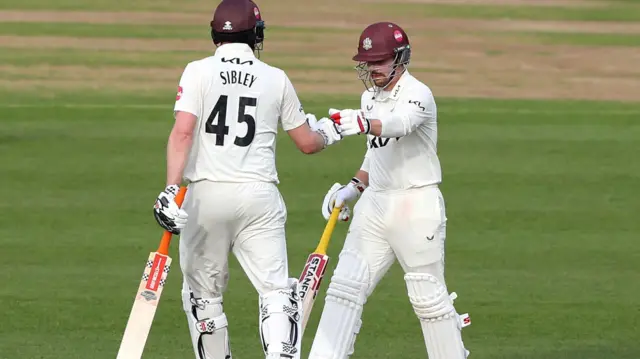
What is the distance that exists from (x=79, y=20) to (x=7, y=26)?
4.11 feet

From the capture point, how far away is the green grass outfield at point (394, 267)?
923 cm

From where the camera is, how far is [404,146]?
7730 mm

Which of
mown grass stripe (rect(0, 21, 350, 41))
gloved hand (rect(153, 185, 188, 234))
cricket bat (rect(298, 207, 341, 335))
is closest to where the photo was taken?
gloved hand (rect(153, 185, 188, 234))

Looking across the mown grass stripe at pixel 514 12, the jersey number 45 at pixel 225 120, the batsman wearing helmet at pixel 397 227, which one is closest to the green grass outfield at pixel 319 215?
the batsman wearing helmet at pixel 397 227

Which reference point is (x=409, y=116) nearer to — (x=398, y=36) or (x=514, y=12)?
(x=398, y=36)

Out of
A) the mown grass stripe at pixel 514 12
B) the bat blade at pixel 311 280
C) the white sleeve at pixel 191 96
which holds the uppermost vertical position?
the mown grass stripe at pixel 514 12

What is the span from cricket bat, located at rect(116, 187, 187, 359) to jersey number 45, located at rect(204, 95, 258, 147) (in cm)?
33

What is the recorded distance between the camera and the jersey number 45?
7.07 metres

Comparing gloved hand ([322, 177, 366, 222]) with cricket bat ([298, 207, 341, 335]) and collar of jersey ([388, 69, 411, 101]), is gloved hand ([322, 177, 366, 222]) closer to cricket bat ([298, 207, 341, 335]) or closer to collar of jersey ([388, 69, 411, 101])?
cricket bat ([298, 207, 341, 335])

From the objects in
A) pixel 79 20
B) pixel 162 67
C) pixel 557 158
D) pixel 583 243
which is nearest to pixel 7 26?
pixel 79 20

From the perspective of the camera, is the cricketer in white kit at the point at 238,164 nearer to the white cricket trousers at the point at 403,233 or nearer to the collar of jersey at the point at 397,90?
the collar of jersey at the point at 397,90

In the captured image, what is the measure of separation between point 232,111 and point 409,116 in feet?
3.18

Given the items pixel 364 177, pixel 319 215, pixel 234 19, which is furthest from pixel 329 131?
pixel 319 215

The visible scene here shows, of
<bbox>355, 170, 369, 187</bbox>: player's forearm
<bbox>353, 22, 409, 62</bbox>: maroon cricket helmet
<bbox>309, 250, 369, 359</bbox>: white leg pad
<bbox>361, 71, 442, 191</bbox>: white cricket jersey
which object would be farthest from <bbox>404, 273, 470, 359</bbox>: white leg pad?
<bbox>353, 22, 409, 62</bbox>: maroon cricket helmet
